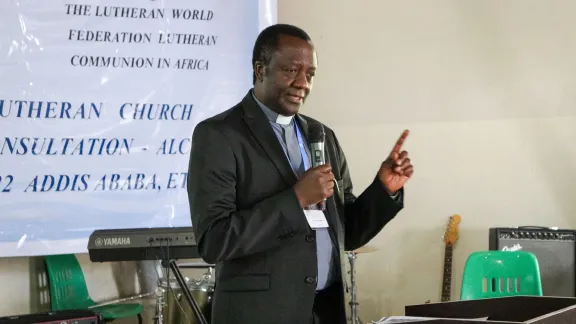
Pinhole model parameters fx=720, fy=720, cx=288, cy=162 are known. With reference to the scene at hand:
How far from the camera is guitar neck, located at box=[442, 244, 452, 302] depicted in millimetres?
4473

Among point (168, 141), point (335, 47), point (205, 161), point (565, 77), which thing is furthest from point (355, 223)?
point (565, 77)

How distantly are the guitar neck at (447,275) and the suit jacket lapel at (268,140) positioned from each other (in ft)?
9.25

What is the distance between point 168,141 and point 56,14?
0.87 m

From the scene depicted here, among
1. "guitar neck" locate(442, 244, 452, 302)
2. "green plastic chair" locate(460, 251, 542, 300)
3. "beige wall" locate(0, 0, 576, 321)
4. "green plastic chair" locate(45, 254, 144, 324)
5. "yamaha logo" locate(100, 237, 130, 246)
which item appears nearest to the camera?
"yamaha logo" locate(100, 237, 130, 246)

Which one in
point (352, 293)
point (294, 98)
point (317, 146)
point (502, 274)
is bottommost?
point (352, 293)

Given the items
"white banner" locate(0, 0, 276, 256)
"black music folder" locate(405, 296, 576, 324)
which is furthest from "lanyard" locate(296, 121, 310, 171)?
"white banner" locate(0, 0, 276, 256)

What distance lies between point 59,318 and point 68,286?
698 millimetres

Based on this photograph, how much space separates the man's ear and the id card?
41 cm

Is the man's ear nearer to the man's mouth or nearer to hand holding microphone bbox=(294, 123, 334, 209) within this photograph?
the man's mouth

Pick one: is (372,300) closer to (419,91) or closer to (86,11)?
(419,91)

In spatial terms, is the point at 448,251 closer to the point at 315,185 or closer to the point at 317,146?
the point at 317,146

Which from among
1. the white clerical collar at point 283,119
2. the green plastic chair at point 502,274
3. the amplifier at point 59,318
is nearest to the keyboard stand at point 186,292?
the amplifier at point 59,318

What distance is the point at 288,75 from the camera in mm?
1970

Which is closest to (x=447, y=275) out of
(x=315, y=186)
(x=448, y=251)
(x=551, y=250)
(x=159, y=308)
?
(x=448, y=251)
